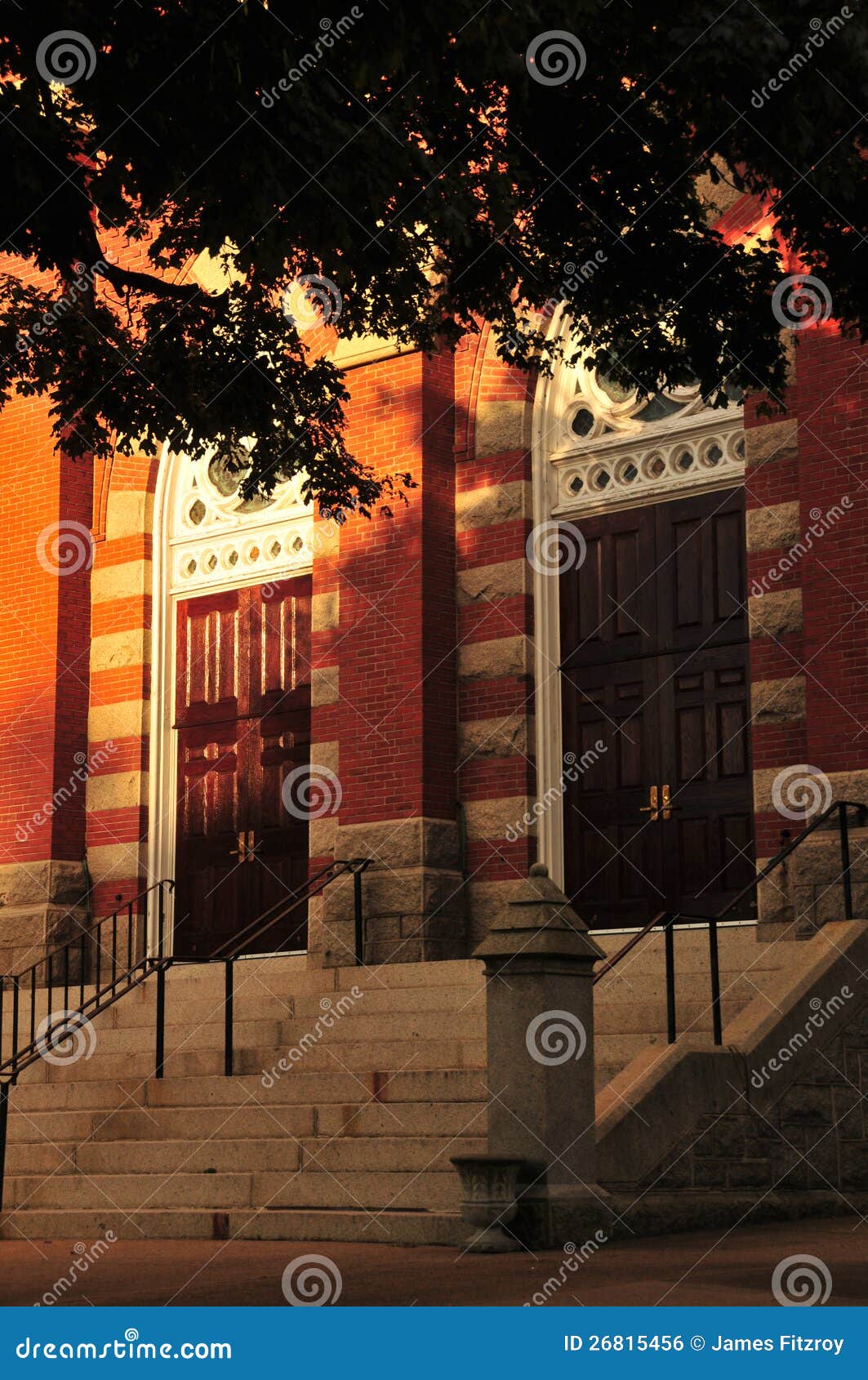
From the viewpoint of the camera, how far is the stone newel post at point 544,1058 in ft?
31.5

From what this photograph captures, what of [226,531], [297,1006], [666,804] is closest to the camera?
[297,1006]

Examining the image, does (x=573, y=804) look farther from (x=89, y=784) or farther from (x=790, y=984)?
(x=89, y=784)

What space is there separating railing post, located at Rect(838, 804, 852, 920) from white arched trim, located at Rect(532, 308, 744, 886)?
3.46 m

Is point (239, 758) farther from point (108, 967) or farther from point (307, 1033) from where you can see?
point (307, 1033)

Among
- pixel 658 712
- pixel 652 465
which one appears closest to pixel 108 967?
pixel 658 712

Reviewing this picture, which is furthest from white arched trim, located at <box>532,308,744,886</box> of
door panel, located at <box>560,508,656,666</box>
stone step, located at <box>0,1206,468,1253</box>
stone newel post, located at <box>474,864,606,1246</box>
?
stone newel post, located at <box>474,864,606,1246</box>

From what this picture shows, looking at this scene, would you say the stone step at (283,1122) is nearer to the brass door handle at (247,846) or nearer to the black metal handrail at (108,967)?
the black metal handrail at (108,967)

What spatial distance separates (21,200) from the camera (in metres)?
9.20

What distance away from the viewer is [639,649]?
16.1 metres

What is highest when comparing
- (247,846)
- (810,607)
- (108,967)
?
(810,607)

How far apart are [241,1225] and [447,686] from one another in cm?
692

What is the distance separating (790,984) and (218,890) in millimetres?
7936

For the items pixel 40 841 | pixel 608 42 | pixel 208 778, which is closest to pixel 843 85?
pixel 608 42

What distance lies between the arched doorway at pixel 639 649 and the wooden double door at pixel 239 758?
2796mm
